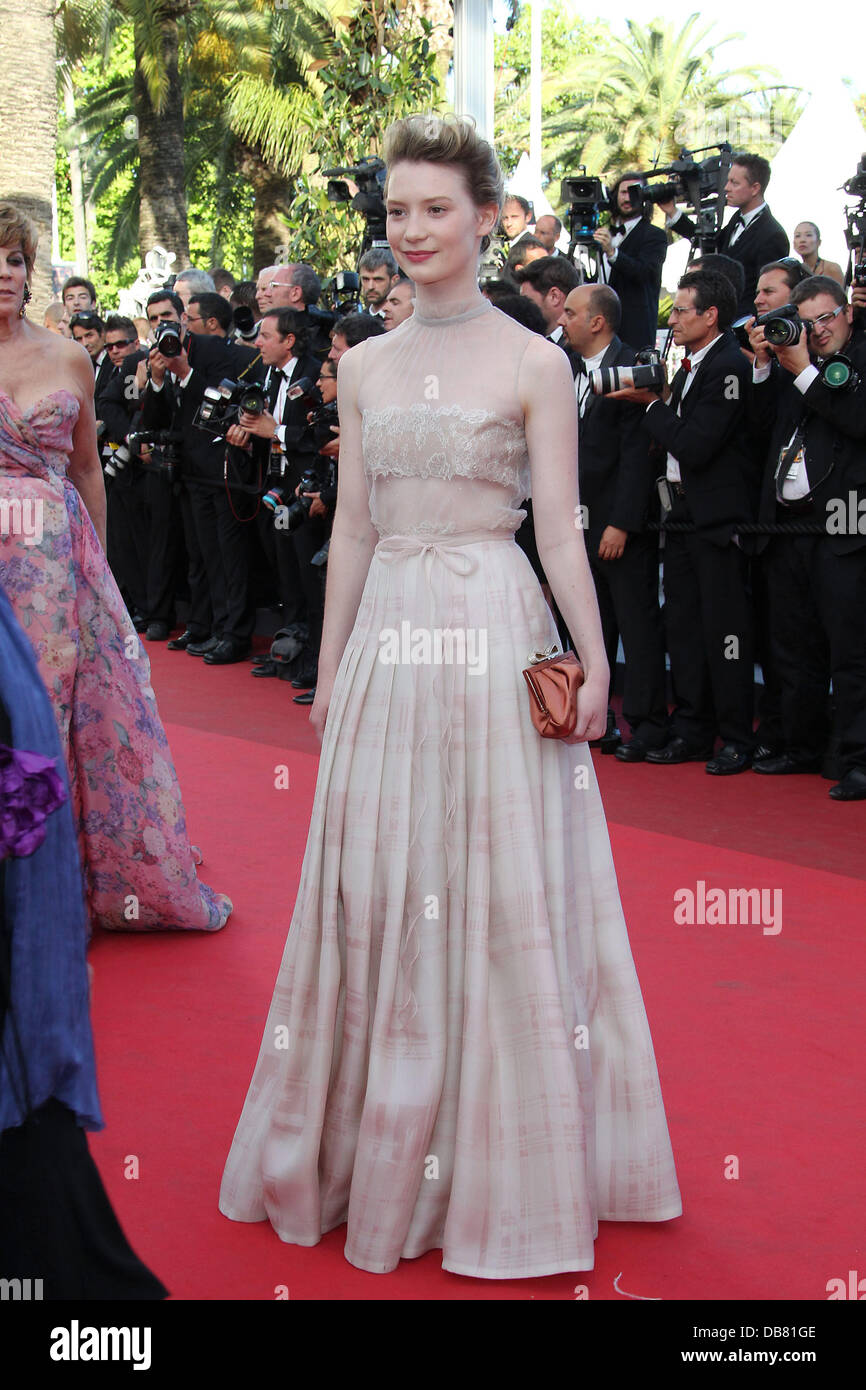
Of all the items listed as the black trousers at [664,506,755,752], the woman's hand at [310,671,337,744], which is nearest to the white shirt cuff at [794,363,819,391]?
the black trousers at [664,506,755,752]

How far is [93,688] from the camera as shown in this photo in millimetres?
4215

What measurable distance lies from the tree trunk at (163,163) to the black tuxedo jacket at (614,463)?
14.3 metres

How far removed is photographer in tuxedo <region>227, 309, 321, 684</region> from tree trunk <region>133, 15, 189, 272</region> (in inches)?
480

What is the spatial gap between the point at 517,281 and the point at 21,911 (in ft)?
19.8

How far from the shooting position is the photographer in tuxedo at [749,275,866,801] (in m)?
5.81

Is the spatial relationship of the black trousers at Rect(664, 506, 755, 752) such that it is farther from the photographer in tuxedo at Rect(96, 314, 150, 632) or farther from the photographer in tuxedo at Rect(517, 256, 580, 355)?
the photographer in tuxedo at Rect(96, 314, 150, 632)

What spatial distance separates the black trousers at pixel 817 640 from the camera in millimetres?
5867

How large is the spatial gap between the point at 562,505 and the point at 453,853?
0.62m

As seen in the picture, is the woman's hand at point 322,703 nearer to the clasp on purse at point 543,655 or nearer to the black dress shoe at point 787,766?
the clasp on purse at point 543,655

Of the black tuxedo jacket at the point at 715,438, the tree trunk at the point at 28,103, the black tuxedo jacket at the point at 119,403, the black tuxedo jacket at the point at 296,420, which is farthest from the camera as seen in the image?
the tree trunk at the point at 28,103

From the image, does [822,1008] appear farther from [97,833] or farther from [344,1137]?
[97,833]

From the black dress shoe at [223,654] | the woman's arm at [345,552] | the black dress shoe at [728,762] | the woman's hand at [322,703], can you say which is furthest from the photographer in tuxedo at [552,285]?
the woman's hand at [322,703]

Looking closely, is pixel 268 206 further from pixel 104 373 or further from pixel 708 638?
pixel 708 638

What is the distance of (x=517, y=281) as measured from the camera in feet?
24.5
